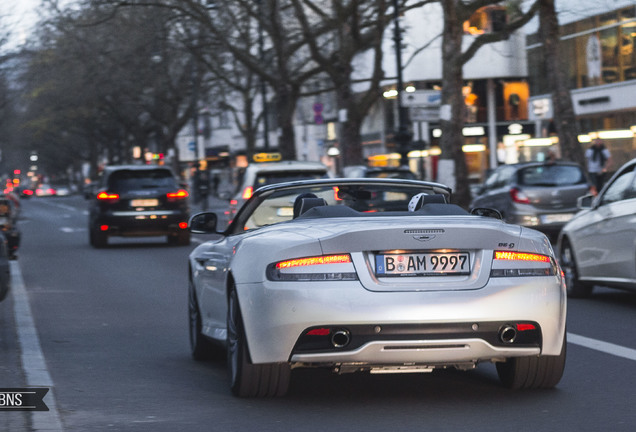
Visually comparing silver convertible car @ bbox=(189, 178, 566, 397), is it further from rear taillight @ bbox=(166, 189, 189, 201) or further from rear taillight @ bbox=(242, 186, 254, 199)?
rear taillight @ bbox=(166, 189, 189, 201)

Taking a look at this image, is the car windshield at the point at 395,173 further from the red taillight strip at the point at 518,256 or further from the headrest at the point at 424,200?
the red taillight strip at the point at 518,256

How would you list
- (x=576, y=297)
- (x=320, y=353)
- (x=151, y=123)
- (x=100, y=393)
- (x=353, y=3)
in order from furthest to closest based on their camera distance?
(x=151, y=123)
(x=353, y=3)
(x=576, y=297)
(x=100, y=393)
(x=320, y=353)

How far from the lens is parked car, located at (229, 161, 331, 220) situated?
20.6 m

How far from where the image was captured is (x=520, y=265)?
718cm

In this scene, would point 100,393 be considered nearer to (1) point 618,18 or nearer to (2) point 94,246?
(2) point 94,246

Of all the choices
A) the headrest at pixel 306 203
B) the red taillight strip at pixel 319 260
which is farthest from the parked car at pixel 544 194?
the red taillight strip at pixel 319 260

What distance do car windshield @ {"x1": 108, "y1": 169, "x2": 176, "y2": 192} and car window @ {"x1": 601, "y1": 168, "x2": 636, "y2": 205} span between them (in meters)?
15.5

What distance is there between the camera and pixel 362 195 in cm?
870

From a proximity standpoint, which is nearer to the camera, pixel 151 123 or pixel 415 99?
pixel 415 99

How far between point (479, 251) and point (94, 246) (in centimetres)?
2153

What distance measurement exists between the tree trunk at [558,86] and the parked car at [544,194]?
656 cm

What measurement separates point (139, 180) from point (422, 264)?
2134 centimetres

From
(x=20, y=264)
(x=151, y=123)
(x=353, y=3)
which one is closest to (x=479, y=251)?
(x=20, y=264)

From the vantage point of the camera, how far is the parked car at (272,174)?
2064 centimetres
